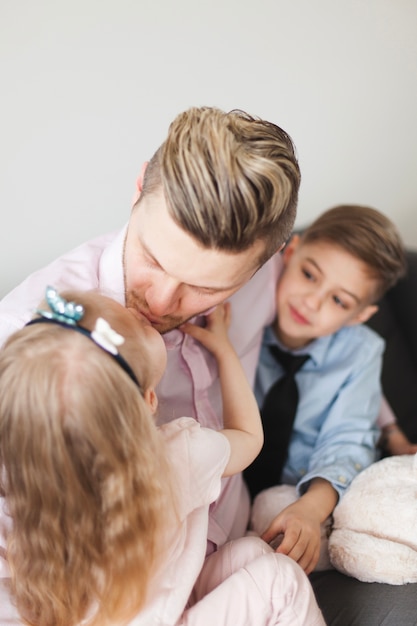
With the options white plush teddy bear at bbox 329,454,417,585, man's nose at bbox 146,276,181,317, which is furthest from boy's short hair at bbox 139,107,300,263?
white plush teddy bear at bbox 329,454,417,585

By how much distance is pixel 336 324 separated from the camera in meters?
1.77

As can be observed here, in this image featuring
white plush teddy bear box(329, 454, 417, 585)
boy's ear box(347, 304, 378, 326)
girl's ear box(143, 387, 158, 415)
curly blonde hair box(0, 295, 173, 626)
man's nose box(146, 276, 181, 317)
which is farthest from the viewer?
boy's ear box(347, 304, 378, 326)

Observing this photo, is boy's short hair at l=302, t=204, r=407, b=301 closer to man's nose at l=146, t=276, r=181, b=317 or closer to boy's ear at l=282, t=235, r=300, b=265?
boy's ear at l=282, t=235, r=300, b=265

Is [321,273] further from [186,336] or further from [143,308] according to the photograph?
[143,308]

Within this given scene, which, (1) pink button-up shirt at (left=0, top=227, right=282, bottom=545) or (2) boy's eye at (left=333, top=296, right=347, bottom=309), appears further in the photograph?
(2) boy's eye at (left=333, top=296, right=347, bottom=309)

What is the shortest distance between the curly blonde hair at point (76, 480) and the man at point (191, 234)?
19 cm

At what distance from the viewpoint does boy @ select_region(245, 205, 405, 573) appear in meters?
1.69

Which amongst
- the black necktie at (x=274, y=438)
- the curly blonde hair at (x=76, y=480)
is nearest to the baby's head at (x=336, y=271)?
the black necktie at (x=274, y=438)

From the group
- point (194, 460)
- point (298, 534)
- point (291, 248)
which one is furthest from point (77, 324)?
point (291, 248)

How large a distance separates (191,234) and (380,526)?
0.78 meters

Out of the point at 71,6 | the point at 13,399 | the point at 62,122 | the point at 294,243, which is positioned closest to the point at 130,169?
the point at 62,122

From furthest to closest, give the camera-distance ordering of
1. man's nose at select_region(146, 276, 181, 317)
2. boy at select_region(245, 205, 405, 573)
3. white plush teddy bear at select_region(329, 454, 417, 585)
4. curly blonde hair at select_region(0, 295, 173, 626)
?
boy at select_region(245, 205, 405, 573)
white plush teddy bear at select_region(329, 454, 417, 585)
man's nose at select_region(146, 276, 181, 317)
curly blonde hair at select_region(0, 295, 173, 626)

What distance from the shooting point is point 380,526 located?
4.64ft

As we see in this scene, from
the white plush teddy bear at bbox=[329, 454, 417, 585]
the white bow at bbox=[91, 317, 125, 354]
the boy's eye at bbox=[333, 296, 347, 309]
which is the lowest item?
the white plush teddy bear at bbox=[329, 454, 417, 585]
